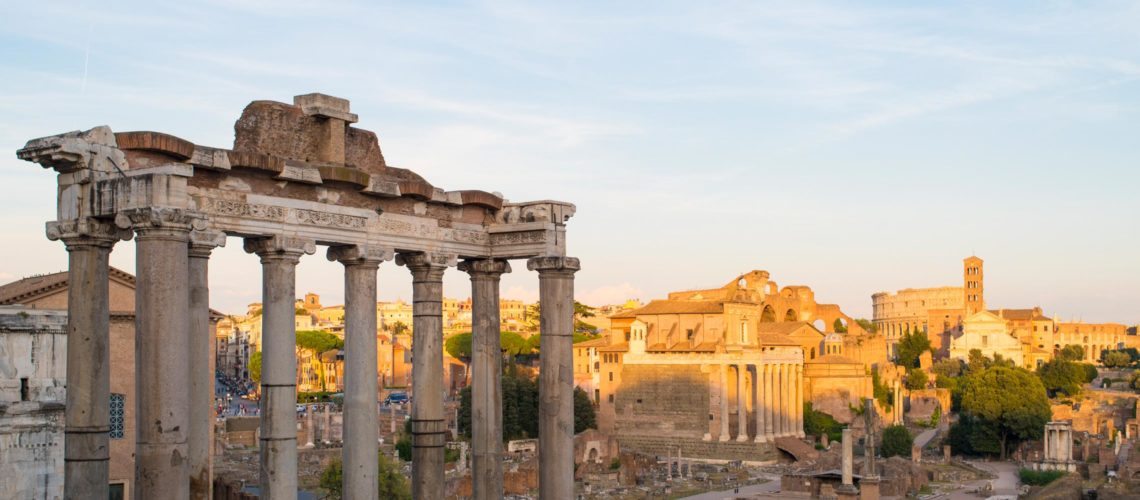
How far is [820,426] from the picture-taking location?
66.2 meters

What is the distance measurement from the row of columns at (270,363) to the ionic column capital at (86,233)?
0.01 m

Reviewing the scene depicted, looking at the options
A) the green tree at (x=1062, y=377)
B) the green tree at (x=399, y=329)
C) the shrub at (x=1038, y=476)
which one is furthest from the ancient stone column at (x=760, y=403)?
the green tree at (x=399, y=329)

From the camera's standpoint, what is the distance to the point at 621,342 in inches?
2643

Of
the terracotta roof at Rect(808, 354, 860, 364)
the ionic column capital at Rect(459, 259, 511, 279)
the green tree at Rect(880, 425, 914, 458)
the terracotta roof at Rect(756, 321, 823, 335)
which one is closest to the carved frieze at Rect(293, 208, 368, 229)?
the ionic column capital at Rect(459, 259, 511, 279)

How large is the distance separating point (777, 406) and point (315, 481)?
2646cm

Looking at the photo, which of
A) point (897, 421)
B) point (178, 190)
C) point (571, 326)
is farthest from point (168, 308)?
point (897, 421)

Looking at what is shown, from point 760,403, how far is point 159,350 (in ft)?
172

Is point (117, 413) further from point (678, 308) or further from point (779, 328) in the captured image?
point (779, 328)

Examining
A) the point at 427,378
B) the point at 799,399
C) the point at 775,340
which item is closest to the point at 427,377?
the point at 427,378

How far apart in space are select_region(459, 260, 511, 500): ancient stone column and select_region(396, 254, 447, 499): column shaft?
55 centimetres

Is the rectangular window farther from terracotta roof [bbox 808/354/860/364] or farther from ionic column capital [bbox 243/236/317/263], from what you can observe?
terracotta roof [bbox 808/354/860/364]

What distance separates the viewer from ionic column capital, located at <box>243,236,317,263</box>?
11.2 m

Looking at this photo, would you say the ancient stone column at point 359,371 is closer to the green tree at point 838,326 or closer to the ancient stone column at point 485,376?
the ancient stone column at point 485,376

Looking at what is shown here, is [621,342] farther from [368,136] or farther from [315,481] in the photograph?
[368,136]
